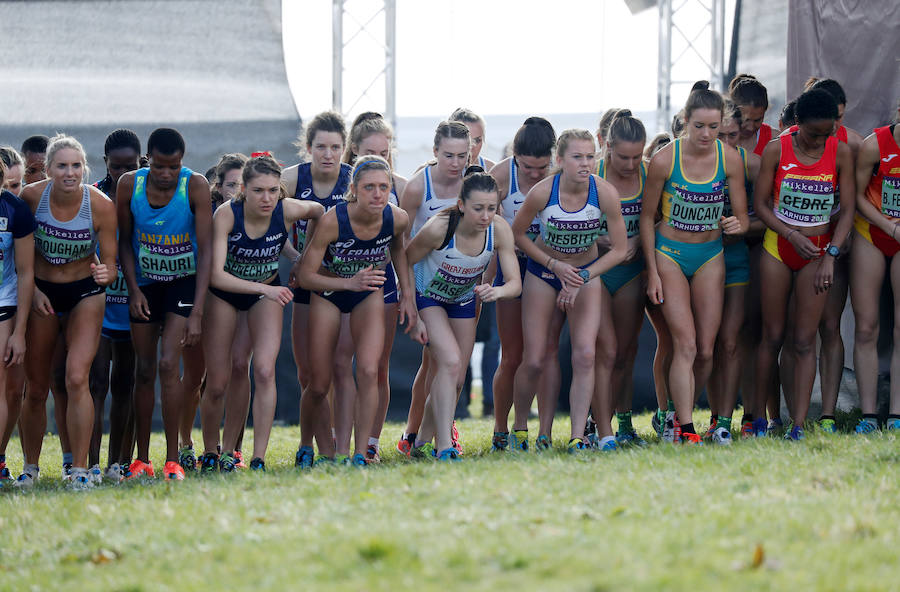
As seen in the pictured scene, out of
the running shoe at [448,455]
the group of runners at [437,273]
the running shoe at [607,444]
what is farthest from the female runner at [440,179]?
the running shoe at [607,444]

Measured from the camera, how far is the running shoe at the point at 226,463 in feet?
19.8

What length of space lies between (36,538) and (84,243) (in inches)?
81.7

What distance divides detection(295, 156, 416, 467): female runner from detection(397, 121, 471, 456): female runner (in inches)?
22.5

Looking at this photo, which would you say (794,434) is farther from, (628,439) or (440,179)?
(440,179)

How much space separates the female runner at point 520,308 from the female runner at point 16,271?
2752 mm

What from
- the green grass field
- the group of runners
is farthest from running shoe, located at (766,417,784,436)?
the green grass field

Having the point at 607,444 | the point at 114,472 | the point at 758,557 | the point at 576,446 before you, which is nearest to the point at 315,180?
the point at 114,472

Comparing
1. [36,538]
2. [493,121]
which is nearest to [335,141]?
[36,538]

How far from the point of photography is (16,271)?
5793mm

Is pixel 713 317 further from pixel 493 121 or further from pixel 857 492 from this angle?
pixel 493 121

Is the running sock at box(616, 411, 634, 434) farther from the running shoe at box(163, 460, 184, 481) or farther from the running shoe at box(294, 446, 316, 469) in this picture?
the running shoe at box(163, 460, 184, 481)

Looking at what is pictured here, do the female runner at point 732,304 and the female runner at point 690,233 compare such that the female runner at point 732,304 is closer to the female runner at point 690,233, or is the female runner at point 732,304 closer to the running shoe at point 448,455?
the female runner at point 690,233

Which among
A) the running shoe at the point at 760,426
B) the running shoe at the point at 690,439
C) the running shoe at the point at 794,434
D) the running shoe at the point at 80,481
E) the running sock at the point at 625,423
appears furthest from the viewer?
the running sock at the point at 625,423

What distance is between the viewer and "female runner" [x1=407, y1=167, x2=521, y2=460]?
6.00 metres
